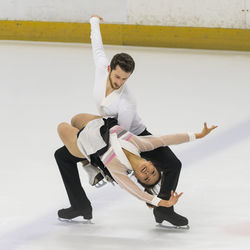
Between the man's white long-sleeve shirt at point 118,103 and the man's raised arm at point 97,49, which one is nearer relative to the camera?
the man's white long-sleeve shirt at point 118,103

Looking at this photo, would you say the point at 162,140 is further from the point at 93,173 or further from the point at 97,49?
the point at 97,49

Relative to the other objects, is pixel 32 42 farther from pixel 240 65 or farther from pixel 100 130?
pixel 100 130

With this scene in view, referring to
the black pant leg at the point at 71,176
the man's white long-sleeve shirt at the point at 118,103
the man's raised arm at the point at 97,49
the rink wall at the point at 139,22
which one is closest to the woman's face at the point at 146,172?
the man's white long-sleeve shirt at the point at 118,103

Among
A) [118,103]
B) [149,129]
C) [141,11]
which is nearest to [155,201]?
[118,103]

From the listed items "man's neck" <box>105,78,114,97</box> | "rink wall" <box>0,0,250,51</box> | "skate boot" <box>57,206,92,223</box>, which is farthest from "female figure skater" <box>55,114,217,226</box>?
"rink wall" <box>0,0,250,51</box>

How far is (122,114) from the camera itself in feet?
11.7

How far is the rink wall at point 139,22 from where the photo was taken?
→ 895 centimetres

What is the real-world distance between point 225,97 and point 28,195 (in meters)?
3.09

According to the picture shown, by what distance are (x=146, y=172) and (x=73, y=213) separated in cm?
59

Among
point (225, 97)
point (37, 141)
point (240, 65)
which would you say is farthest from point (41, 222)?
point (240, 65)

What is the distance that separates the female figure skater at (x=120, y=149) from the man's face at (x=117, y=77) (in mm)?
178

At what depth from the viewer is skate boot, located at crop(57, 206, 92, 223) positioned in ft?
12.5

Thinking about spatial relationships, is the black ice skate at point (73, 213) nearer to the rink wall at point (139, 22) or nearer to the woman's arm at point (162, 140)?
the woman's arm at point (162, 140)

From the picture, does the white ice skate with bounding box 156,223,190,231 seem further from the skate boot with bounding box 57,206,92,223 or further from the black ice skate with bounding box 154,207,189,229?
the skate boot with bounding box 57,206,92,223
